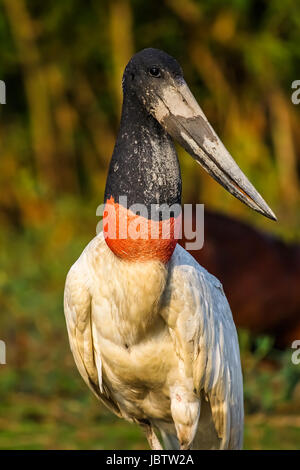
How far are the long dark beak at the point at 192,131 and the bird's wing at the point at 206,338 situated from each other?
439 mm

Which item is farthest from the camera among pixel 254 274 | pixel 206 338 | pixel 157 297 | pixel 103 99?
pixel 103 99

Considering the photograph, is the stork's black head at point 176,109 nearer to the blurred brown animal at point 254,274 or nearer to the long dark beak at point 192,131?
the long dark beak at point 192,131

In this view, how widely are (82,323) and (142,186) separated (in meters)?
0.67

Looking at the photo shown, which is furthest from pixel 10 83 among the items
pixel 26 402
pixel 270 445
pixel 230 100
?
pixel 270 445

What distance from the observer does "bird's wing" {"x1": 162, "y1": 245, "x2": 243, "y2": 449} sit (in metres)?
3.22

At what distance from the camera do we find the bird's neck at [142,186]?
2.96 meters

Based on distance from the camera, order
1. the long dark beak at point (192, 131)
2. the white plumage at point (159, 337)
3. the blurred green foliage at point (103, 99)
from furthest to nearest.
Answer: the blurred green foliage at point (103, 99), the white plumage at point (159, 337), the long dark beak at point (192, 131)

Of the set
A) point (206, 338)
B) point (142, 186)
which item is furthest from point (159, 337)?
point (142, 186)

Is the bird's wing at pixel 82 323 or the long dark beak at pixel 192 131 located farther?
the bird's wing at pixel 82 323

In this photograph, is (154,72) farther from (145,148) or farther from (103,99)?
(103,99)

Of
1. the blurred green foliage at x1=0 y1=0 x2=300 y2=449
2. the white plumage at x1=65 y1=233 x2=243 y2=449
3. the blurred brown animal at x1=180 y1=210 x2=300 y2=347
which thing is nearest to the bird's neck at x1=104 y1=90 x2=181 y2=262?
the white plumage at x1=65 y1=233 x2=243 y2=449

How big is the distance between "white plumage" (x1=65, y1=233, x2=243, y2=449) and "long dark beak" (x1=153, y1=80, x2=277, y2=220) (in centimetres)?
40

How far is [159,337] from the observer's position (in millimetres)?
3307

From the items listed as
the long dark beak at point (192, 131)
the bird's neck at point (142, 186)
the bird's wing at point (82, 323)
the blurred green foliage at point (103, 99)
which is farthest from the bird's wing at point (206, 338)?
the blurred green foliage at point (103, 99)
